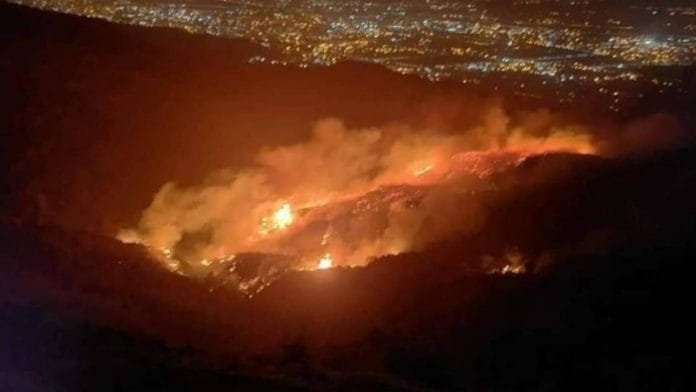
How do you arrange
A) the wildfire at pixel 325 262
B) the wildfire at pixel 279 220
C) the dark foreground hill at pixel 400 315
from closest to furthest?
the dark foreground hill at pixel 400 315 < the wildfire at pixel 325 262 < the wildfire at pixel 279 220

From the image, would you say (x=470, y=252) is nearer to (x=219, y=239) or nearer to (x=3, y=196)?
(x=219, y=239)

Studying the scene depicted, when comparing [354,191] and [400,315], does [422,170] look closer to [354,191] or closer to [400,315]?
[354,191]

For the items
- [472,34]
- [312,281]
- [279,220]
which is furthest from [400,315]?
[472,34]

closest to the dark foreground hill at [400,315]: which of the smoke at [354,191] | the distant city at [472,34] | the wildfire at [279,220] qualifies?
the smoke at [354,191]

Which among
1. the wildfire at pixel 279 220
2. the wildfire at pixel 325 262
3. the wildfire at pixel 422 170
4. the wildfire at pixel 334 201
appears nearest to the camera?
the wildfire at pixel 325 262

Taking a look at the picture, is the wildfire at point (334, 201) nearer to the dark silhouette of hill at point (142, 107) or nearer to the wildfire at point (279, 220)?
the wildfire at point (279, 220)

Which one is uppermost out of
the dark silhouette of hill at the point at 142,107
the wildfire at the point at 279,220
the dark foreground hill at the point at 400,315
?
the dark silhouette of hill at the point at 142,107

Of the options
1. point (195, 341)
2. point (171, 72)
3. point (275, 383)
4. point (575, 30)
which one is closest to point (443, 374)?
point (275, 383)

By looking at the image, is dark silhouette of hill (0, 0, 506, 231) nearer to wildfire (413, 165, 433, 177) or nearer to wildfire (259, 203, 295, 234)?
wildfire (259, 203, 295, 234)
